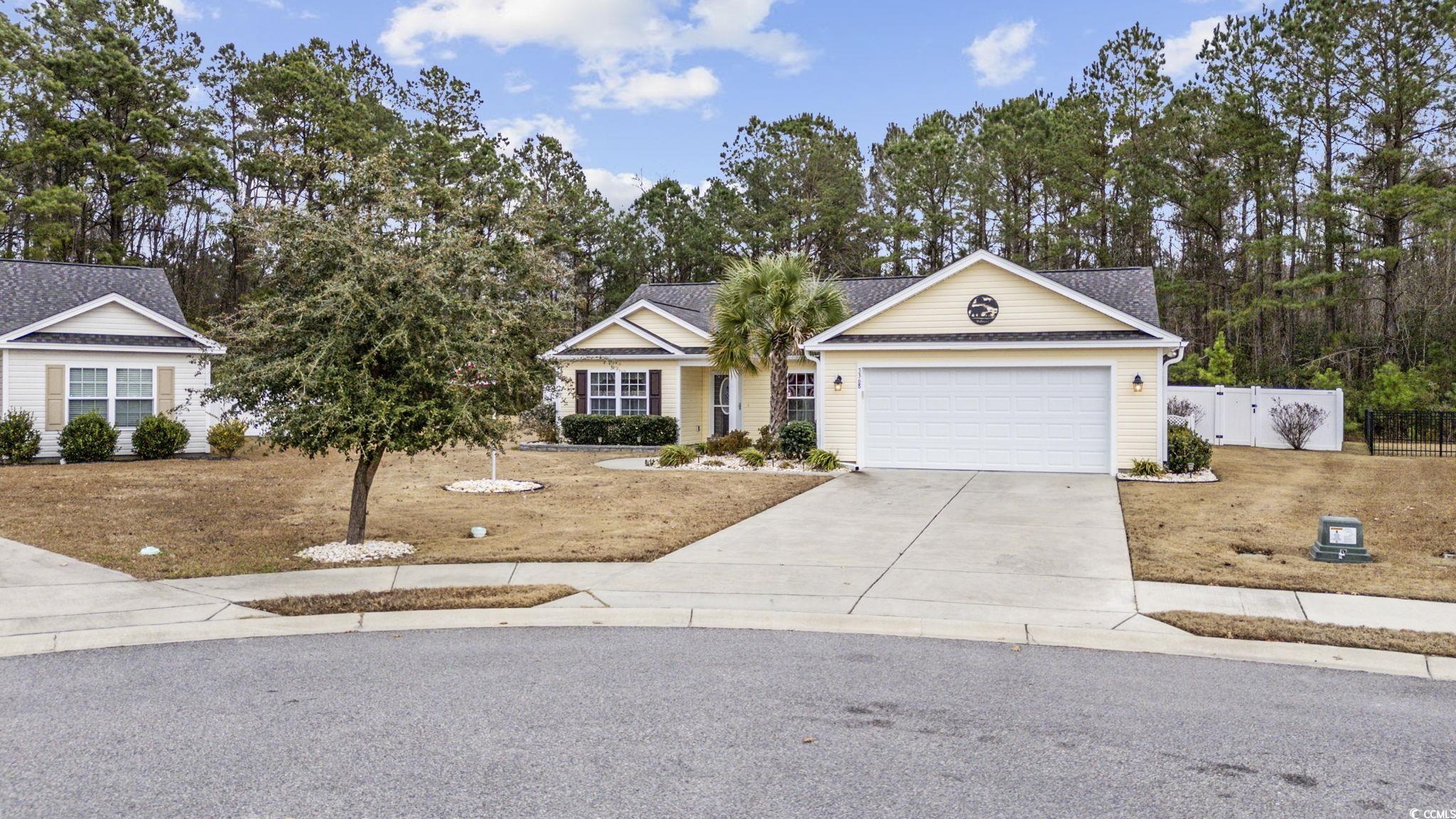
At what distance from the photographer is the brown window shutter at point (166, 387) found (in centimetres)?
2136

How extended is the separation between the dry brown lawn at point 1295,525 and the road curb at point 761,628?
1947 millimetres

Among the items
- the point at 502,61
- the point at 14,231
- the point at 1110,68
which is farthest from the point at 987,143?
the point at 14,231

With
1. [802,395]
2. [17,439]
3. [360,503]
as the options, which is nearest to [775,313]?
[802,395]

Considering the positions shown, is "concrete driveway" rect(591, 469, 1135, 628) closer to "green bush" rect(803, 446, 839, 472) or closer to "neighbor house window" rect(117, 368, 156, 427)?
"green bush" rect(803, 446, 839, 472)

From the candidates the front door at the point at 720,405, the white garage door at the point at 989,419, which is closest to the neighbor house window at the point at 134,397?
the front door at the point at 720,405

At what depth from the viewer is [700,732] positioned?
472 centimetres

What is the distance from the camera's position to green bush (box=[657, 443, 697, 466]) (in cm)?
1961

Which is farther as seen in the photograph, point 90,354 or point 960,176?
point 960,176

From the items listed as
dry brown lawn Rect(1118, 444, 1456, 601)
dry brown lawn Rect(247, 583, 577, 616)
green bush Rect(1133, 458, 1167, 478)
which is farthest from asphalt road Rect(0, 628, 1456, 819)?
green bush Rect(1133, 458, 1167, 478)

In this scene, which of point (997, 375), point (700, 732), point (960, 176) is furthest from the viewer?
point (960, 176)

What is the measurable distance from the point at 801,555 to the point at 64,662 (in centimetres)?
624

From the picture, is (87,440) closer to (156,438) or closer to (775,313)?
(156,438)

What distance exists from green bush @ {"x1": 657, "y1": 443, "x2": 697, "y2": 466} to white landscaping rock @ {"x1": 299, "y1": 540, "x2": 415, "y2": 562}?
9.90 metres

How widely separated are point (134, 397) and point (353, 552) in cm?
1519
